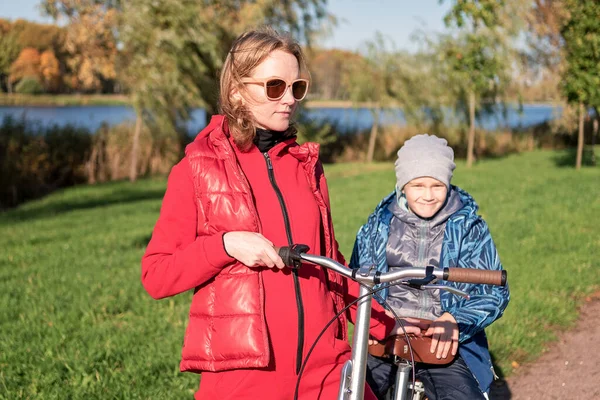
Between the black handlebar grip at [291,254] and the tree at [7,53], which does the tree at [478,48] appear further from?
the black handlebar grip at [291,254]

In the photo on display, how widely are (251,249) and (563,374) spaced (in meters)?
3.74

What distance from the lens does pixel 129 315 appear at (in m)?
6.38

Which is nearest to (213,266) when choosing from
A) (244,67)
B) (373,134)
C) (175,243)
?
(175,243)

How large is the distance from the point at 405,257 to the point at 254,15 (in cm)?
1980

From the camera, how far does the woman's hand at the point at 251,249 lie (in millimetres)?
2000

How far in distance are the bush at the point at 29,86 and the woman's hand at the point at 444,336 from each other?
2610cm

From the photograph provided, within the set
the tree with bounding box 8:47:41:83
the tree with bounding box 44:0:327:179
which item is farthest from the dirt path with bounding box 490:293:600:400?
the tree with bounding box 8:47:41:83

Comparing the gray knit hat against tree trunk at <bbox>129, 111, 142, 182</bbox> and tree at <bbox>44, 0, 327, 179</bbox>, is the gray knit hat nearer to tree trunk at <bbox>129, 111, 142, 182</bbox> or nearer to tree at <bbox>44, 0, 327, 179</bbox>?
tree at <bbox>44, 0, 327, 179</bbox>

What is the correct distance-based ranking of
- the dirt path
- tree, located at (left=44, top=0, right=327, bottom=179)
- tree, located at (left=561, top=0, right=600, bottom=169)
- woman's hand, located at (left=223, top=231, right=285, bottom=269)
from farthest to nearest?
tree, located at (left=44, top=0, right=327, bottom=179)
tree, located at (left=561, top=0, right=600, bottom=169)
the dirt path
woman's hand, located at (left=223, top=231, right=285, bottom=269)

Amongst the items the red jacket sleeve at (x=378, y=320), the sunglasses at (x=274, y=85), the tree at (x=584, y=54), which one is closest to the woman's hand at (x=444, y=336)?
the red jacket sleeve at (x=378, y=320)

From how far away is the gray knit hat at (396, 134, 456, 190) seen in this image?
117 inches

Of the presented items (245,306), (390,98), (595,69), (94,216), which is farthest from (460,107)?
(245,306)

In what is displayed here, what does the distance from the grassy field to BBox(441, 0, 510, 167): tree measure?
837cm

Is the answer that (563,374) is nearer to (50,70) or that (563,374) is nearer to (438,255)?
(438,255)
